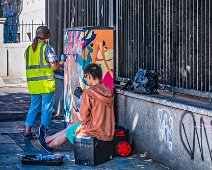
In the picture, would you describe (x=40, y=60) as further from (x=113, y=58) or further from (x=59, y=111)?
(x=59, y=111)

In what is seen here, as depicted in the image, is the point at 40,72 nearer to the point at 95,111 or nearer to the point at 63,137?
the point at 63,137

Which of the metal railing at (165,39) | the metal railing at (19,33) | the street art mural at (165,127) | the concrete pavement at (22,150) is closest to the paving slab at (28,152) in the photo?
the concrete pavement at (22,150)

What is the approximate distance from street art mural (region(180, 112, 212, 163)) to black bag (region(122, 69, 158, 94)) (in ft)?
3.93

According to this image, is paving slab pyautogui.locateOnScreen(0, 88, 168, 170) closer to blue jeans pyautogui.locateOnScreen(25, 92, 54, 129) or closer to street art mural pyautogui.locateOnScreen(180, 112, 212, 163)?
blue jeans pyautogui.locateOnScreen(25, 92, 54, 129)

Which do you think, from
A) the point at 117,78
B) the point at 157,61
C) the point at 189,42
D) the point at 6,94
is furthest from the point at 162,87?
the point at 6,94

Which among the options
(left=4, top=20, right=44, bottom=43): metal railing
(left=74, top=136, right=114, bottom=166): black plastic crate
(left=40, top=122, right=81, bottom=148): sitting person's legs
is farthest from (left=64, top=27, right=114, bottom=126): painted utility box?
(left=4, top=20, right=44, bottom=43): metal railing

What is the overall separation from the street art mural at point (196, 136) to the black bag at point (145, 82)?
1.20m

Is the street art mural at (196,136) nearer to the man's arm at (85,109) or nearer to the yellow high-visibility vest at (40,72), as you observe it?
the man's arm at (85,109)

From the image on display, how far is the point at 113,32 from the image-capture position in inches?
382

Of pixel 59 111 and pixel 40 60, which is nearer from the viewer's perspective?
pixel 40 60

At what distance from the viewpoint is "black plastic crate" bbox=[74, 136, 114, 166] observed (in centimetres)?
779

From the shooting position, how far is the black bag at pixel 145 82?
332 inches

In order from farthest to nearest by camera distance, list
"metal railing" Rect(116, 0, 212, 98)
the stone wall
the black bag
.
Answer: the black bag, "metal railing" Rect(116, 0, 212, 98), the stone wall

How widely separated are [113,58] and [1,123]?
3.27m
